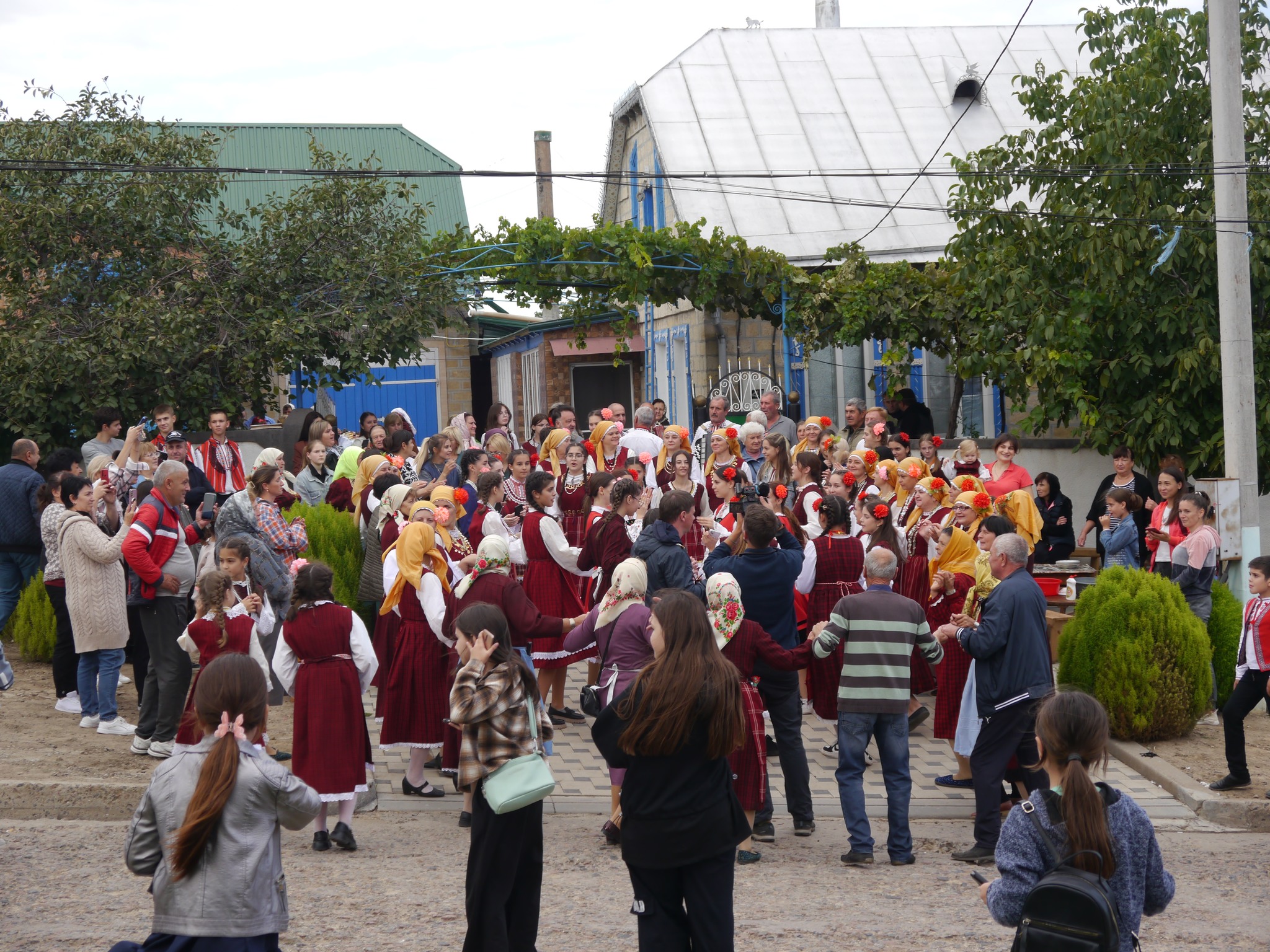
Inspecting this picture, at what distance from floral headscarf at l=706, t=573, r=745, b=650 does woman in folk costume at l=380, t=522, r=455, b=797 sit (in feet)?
Answer: 5.88

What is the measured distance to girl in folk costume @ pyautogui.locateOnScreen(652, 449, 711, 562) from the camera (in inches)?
343

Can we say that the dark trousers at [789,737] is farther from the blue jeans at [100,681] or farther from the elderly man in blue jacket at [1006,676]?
the blue jeans at [100,681]

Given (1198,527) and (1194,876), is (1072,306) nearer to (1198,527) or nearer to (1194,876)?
(1198,527)

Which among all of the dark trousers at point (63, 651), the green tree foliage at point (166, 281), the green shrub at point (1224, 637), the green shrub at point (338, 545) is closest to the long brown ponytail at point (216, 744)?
the dark trousers at point (63, 651)

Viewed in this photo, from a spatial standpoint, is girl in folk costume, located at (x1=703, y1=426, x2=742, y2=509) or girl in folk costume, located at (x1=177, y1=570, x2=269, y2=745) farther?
girl in folk costume, located at (x1=703, y1=426, x2=742, y2=509)

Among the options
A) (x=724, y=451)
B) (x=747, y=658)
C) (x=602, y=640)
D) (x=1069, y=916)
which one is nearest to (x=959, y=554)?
(x=747, y=658)

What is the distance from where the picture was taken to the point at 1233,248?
10133 millimetres

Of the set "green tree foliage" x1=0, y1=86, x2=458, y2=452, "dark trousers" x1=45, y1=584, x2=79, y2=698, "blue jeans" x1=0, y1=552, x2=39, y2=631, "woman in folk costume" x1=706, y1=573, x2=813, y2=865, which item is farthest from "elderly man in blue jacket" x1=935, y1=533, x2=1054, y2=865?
"green tree foliage" x1=0, y1=86, x2=458, y2=452

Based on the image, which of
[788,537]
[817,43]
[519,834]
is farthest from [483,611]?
[817,43]

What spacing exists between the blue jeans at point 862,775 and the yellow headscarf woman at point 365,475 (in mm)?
4996

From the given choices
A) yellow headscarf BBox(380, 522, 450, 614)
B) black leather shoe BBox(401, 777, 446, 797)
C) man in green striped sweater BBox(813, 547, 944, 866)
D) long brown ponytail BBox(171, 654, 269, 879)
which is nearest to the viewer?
long brown ponytail BBox(171, 654, 269, 879)

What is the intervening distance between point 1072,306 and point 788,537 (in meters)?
7.51

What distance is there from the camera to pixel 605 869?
6.59 m

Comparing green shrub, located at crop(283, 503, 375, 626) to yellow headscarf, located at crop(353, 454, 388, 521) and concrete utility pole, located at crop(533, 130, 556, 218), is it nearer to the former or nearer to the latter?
yellow headscarf, located at crop(353, 454, 388, 521)
